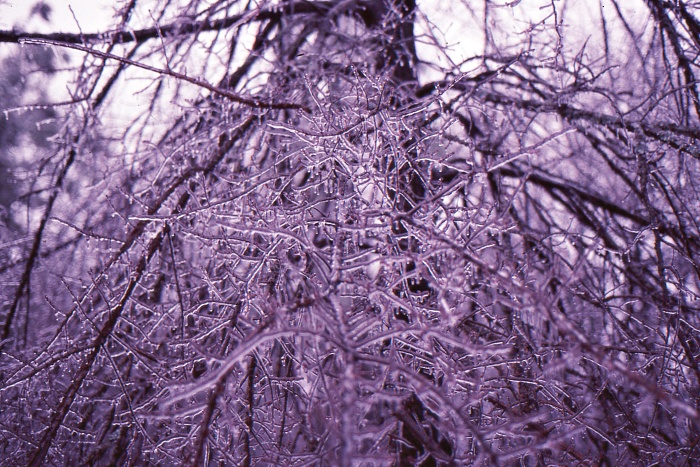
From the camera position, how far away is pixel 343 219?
1.99 metres

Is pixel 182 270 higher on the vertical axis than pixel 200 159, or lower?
lower

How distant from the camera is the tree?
219 cm

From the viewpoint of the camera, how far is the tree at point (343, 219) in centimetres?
219

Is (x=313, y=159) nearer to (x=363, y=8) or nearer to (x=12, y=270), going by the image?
(x=363, y=8)

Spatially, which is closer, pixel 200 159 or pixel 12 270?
pixel 200 159

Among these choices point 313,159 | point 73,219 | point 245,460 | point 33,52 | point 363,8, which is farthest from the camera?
point 33,52

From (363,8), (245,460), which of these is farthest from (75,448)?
(363,8)

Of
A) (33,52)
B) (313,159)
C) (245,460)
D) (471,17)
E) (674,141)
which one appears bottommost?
(245,460)

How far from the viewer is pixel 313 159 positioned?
2.20m

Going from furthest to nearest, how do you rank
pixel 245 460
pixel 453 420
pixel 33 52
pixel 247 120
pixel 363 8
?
pixel 33 52
pixel 363 8
pixel 247 120
pixel 453 420
pixel 245 460

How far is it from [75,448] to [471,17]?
423 centimetres

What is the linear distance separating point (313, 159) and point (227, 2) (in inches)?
80.7

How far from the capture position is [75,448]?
10.9 ft

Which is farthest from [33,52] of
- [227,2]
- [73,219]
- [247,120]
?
[247,120]
